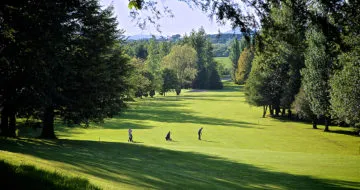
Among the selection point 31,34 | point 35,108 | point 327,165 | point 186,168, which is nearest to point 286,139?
point 327,165

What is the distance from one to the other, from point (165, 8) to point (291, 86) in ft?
184

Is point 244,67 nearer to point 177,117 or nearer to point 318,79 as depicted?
point 177,117

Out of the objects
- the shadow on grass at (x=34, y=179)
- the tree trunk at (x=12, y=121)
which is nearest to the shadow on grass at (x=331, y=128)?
the tree trunk at (x=12, y=121)

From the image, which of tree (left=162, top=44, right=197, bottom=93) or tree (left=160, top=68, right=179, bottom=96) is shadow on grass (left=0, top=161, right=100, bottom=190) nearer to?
tree (left=160, top=68, right=179, bottom=96)

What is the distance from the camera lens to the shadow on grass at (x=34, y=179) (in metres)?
9.88

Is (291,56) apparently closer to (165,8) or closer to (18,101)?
(18,101)

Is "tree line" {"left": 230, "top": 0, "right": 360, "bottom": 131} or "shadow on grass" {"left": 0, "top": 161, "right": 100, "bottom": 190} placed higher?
"tree line" {"left": 230, "top": 0, "right": 360, "bottom": 131}

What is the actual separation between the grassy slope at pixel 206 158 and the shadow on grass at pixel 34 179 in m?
1.16

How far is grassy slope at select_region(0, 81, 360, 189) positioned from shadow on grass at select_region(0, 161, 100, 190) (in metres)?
1.16

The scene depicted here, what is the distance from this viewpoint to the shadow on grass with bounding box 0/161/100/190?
9883 millimetres

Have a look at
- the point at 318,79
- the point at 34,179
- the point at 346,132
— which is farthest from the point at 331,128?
the point at 34,179

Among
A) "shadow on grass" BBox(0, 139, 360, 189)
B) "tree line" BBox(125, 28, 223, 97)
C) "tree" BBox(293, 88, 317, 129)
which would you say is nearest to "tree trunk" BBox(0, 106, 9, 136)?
"shadow on grass" BBox(0, 139, 360, 189)

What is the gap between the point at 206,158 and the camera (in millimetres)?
25281

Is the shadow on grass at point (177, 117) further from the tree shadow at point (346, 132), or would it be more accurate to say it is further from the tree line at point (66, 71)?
the tree line at point (66, 71)
